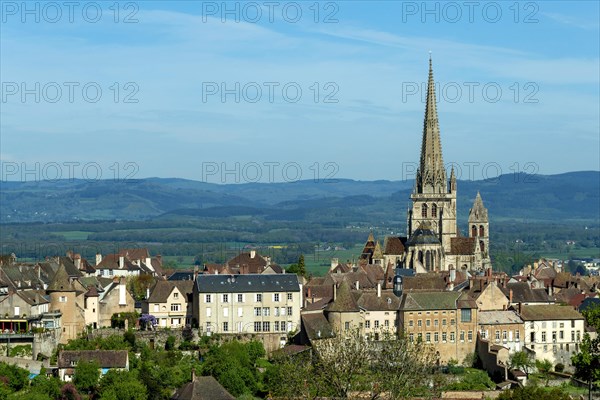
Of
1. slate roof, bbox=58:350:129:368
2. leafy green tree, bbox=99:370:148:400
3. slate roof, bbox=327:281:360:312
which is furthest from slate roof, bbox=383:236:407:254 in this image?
leafy green tree, bbox=99:370:148:400

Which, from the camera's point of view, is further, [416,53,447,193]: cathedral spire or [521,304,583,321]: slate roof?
[416,53,447,193]: cathedral spire

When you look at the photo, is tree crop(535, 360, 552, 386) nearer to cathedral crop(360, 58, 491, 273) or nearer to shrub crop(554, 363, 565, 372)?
shrub crop(554, 363, 565, 372)

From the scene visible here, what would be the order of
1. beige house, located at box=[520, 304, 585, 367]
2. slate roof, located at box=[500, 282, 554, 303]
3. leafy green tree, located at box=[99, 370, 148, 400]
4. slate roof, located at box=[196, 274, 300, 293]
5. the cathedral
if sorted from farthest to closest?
the cathedral < slate roof, located at box=[500, 282, 554, 303] < beige house, located at box=[520, 304, 585, 367] < slate roof, located at box=[196, 274, 300, 293] < leafy green tree, located at box=[99, 370, 148, 400]

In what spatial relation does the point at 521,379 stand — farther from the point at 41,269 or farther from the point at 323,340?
the point at 41,269

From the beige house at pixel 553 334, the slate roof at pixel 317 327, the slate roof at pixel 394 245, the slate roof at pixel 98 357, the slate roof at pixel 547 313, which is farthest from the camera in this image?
the slate roof at pixel 394 245

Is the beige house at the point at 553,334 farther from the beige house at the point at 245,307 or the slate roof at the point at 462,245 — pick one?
the slate roof at the point at 462,245

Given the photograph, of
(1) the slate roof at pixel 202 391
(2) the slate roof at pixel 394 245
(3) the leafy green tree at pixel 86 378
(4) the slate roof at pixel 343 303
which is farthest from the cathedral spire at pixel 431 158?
(1) the slate roof at pixel 202 391

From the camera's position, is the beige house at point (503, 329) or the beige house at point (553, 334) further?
the beige house at point (553, 334)
